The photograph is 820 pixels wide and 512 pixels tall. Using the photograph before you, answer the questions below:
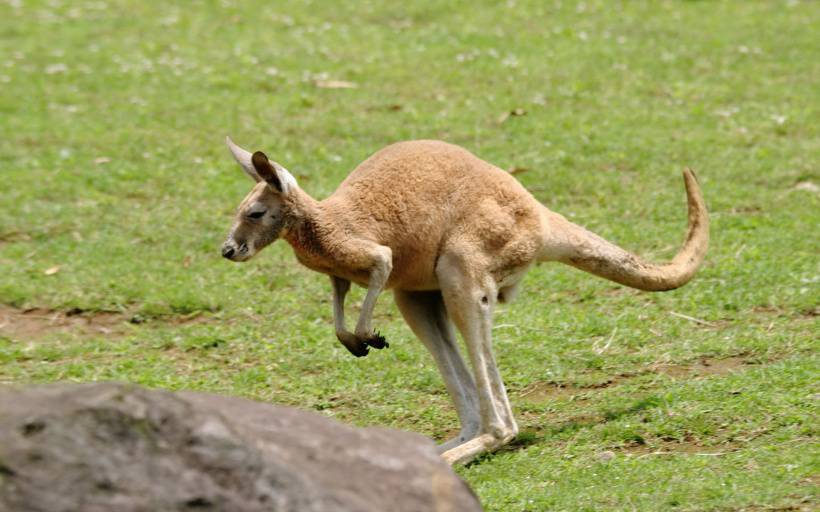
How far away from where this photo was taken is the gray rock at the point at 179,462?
10.3ft

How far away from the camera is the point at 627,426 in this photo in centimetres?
577

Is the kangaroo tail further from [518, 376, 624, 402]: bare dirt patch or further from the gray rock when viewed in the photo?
the gray rock

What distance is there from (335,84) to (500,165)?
8.51 ft

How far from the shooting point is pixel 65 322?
7.50m

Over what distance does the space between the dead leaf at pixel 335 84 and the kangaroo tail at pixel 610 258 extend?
223 inches

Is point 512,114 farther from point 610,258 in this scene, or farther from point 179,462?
point 179,462

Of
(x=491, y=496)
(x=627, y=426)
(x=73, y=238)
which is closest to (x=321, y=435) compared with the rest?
(x=491, y=496)

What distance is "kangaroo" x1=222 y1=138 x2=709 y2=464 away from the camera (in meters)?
5.60

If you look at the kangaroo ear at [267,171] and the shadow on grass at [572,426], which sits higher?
the kangaroo ear at [267,171]

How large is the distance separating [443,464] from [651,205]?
5.62 metres

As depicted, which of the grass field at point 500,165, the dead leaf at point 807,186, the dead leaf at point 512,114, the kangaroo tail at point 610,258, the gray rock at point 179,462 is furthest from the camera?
the dead leaf at point 512,114

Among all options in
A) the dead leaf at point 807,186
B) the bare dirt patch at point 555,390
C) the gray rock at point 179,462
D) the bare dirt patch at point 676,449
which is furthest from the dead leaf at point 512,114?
the gray rock at point 179,462

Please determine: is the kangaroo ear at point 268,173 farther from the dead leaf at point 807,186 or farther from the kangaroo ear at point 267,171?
the dead leaf at point 807,186

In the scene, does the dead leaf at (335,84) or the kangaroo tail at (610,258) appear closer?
the kangaroo tail at (610,258)
